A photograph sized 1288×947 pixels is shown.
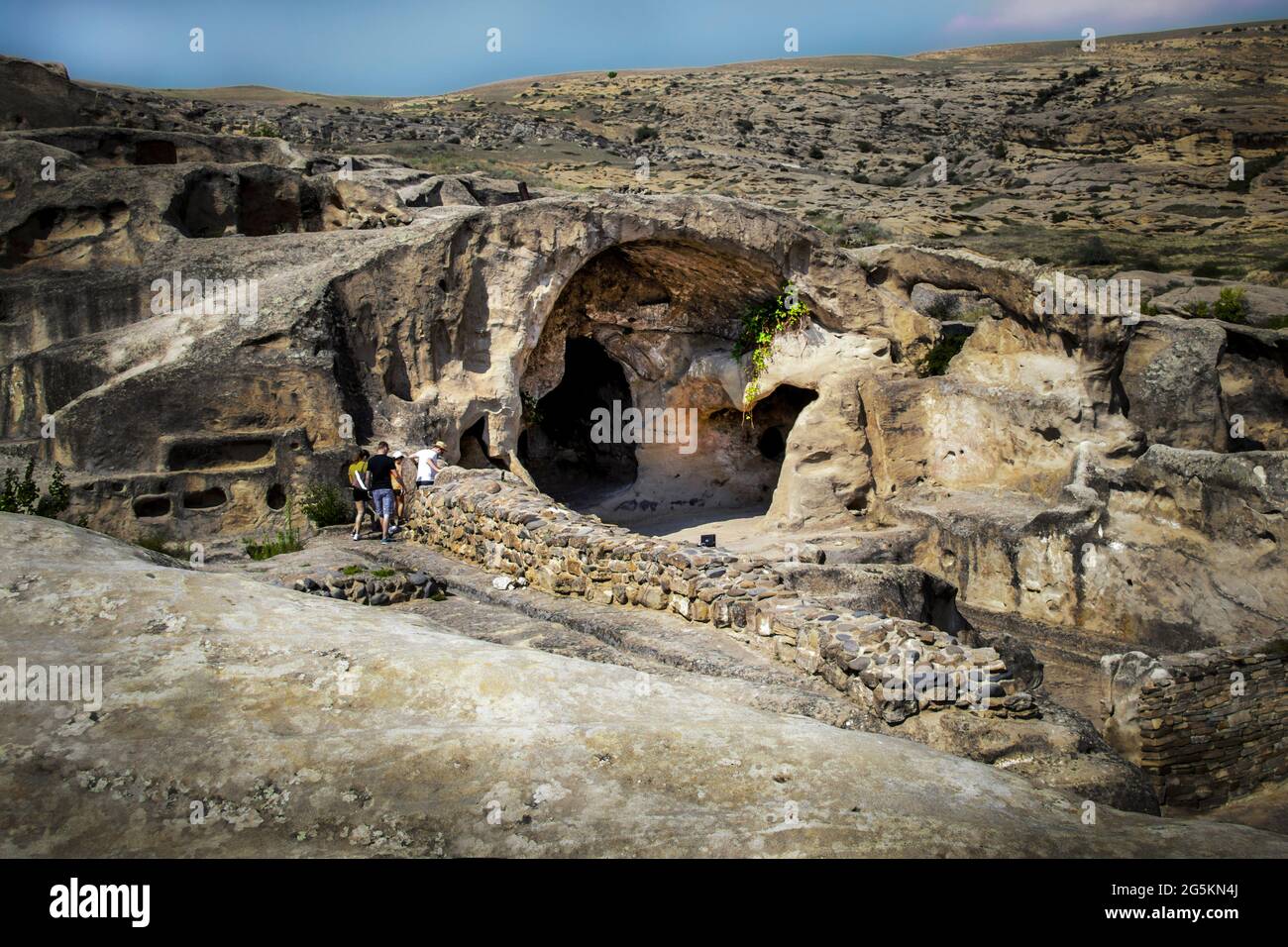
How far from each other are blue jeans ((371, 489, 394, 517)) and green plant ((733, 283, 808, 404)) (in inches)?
250

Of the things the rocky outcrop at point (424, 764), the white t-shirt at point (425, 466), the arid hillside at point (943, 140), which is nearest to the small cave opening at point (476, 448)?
the white t-shirt at point (425, 466)

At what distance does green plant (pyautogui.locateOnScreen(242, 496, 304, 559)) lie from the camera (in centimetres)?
1062

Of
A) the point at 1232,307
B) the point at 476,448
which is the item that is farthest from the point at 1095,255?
the point at 476,448

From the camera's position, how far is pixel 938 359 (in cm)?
1515

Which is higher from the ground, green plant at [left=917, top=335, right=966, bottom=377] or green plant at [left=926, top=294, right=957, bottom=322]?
green plant at [left=926, top=294, right=957, bottom=322]

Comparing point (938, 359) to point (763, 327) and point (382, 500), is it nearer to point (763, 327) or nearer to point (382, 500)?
point (763, 327)

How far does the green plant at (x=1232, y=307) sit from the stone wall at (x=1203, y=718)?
41.7 feet

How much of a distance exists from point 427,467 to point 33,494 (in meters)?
3.67

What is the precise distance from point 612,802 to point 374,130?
120 ft

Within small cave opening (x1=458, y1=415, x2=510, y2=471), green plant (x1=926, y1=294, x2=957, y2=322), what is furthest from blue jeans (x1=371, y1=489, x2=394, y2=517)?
green plant (x1=926, y1=294, x2=957, y2=322)

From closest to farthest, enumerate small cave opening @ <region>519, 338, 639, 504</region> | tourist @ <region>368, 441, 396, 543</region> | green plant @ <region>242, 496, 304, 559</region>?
green plant @ <region>242, 496, 304, 559</region>, tourist @ <region>368, 441, 396, 543</region>, small cave opening @ <region>519, 338, 639, 504</region>

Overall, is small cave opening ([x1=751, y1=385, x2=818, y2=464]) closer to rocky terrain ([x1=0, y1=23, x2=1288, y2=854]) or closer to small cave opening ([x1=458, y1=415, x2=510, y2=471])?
rocky terrain ([x1=0, y1=23, x2=1288, y2=854])

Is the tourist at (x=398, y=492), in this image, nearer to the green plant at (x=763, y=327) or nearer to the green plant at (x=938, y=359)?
the green plant at (x=763, y=327)
